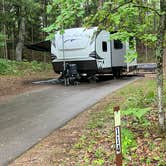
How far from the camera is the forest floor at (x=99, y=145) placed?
594 centimetres

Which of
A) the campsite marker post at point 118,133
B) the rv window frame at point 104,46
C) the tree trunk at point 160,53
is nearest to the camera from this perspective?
the campsite marker post at point 118,133

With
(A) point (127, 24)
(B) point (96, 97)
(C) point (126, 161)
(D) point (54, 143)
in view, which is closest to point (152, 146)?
(C) point (126, 161)

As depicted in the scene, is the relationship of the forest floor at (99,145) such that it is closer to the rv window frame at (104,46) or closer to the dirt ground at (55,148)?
the dirt ground at (55,148)

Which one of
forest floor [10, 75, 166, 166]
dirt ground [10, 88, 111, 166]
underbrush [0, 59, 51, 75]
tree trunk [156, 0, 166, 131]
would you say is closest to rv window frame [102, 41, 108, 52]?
underbrush [0, 59, 51, 75]

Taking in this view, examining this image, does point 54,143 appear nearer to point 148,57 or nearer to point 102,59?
point 102,59

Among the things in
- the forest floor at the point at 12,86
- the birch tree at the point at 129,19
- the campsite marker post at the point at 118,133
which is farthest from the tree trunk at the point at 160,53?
the forest floor at the point at 12,86

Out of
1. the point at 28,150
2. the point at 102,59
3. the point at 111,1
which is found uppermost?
the point at 111,1

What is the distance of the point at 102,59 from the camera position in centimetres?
1959

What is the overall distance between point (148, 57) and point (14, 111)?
96.6 feet

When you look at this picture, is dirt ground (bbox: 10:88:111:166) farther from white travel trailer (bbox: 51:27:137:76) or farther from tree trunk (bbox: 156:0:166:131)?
white travel trailer (bbox: 51:27:137:76)

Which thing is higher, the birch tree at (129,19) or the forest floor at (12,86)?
the birch tree at (129,19)

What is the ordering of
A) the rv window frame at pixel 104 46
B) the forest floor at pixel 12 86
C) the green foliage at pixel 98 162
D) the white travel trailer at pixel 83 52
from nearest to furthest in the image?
1. the green foliage at pixel 98 162
2. the forest floor at pixel 12 86
3. the white travel trailer at pixel 83 52
4. the rv window frame at pixel 104 46

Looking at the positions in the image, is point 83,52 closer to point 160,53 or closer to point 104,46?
point 104,46

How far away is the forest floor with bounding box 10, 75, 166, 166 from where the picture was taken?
5.94 metres
